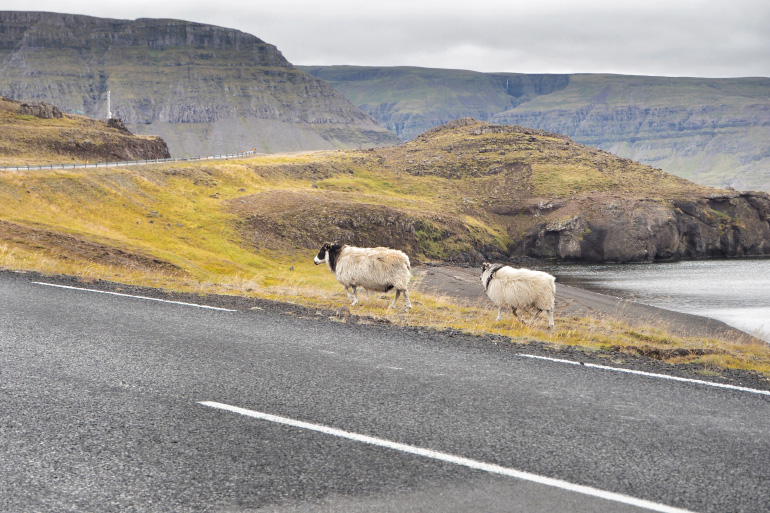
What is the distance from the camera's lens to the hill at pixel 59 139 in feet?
305

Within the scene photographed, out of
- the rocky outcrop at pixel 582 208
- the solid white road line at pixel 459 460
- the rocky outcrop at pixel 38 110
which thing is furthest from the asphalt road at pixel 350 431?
the rocky outcrop at pixel 38 110

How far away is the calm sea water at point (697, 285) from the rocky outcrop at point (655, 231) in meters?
5.17

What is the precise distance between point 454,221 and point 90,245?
6228 cm

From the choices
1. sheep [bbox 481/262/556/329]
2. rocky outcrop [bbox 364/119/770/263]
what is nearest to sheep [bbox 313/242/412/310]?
sheep [bbox 481/262/556/329]

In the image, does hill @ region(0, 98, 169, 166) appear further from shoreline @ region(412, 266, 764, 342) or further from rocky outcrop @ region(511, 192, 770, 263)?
rocky outcrop @ region(511, 192, 770, 263)

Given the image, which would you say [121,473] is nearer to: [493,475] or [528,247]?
[493,475]

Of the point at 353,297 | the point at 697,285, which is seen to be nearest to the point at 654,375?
the point at 353,297

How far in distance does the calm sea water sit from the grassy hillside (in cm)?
1972

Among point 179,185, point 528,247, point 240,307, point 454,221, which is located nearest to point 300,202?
point 179,185

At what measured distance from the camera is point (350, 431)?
27.0 feet

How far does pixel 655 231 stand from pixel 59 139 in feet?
324

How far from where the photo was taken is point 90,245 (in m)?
43.6

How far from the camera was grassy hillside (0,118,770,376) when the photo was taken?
22609mm

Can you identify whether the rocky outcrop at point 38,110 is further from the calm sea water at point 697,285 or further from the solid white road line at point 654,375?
the solid white road line at point 654,375
